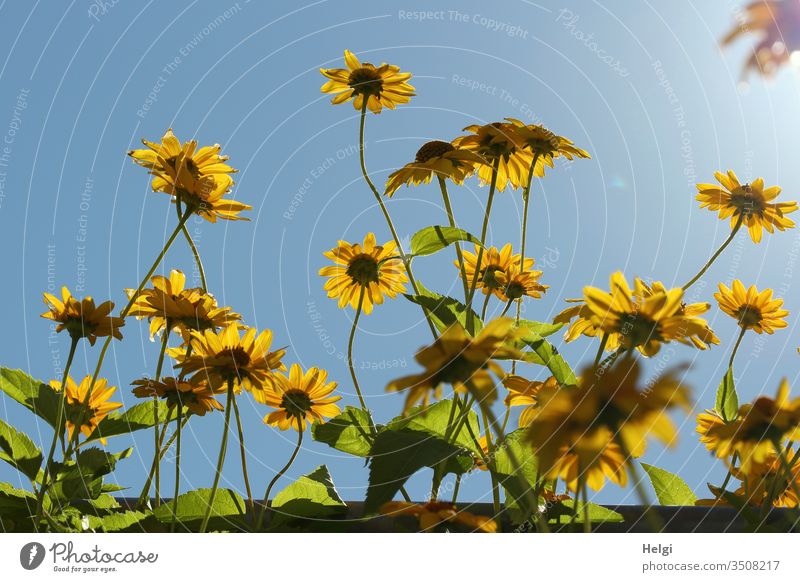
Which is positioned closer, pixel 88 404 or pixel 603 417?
pixel 603 417

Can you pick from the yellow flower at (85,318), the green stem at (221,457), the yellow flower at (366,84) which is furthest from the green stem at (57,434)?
the yellow flower at (366,84)

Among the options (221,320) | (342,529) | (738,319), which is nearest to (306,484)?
(342,529)

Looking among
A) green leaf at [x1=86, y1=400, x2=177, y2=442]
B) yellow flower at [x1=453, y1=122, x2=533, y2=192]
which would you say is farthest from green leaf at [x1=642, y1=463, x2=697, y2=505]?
green leaf at [x1=86, y1=400, x2=177, y2=442]

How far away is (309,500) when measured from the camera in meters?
0.61

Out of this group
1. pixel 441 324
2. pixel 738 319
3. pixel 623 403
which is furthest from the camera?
pixel 738 319

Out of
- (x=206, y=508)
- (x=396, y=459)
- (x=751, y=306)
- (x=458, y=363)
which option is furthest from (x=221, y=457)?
(x=751, y=306)

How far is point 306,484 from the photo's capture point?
0.64 m

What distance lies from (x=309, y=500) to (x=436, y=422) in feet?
0.40

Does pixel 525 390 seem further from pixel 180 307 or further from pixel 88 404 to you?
pixel 88 404

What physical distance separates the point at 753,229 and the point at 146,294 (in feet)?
2.22

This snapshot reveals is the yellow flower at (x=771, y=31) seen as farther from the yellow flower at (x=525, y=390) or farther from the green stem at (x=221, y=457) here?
the green stem at (x=221, y=457)

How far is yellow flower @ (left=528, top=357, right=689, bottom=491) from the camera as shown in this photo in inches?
13.0

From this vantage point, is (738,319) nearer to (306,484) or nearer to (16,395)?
(306,484)

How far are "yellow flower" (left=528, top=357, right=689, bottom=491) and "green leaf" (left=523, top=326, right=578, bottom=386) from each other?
0.15 m
